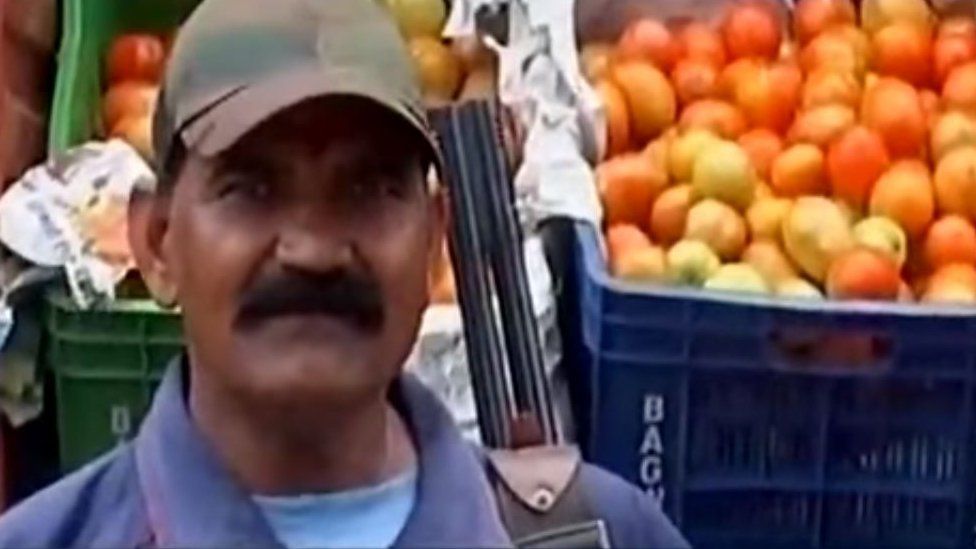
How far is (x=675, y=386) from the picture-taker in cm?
335

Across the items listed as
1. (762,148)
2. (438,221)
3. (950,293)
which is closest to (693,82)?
(762,148)

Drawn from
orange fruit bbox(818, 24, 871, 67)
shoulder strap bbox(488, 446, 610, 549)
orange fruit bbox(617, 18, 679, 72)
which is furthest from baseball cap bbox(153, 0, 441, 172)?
orange fruit bbox(818, 24, 871, 67)

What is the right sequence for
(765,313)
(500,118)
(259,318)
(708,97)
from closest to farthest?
(259,318)
(500,118)
(765,313)
(708,97)

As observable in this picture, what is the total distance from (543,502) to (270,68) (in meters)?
0.38

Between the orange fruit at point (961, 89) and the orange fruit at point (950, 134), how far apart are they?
0.08ft

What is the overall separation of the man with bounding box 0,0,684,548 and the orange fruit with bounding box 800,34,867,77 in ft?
6.74

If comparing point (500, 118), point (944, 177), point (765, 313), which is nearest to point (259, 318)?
point (500, 118)

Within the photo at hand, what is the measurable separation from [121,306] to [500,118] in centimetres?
128

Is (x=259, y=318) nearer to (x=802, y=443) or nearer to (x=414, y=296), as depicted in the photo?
(x=414, y=296)

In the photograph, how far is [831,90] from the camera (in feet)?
12.6

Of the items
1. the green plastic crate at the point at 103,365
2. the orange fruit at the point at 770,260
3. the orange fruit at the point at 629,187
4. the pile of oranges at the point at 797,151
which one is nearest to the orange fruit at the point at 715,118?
the pile of oranges at the point at 797,151

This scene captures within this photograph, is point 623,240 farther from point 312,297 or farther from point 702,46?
point 312,297

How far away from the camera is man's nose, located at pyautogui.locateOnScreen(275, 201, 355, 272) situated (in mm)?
1833

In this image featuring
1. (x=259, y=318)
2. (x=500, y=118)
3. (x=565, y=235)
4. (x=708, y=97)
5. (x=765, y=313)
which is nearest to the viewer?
(x=259, y=318)
